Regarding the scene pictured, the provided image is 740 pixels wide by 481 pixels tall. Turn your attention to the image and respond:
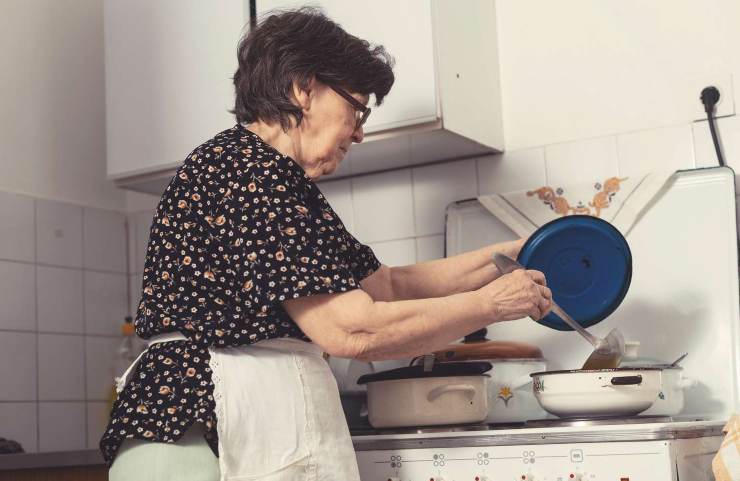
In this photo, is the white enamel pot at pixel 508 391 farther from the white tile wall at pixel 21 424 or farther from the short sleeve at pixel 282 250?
the white tile wall at pixel 21 424

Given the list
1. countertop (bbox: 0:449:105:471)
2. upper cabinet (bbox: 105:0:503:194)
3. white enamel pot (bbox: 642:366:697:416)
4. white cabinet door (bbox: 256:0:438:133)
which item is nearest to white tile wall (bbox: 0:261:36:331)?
upper cabinet (bbox: 105:0:503:194)

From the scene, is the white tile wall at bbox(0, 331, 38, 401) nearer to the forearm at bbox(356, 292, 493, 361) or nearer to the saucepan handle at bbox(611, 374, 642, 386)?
the forearm at bbox(356, 292, 493, 361)

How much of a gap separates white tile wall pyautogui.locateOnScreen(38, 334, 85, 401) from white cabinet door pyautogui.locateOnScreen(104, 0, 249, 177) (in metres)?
0.41

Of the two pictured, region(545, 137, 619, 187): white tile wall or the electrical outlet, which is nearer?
the electrical outlet

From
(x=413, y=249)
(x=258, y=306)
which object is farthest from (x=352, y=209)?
(x=258, y=306)

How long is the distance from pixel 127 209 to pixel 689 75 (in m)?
1.40

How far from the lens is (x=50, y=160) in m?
2.37

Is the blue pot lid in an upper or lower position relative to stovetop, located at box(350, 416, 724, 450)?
upper

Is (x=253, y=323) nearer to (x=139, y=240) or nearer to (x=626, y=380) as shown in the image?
(x=626, y=380)

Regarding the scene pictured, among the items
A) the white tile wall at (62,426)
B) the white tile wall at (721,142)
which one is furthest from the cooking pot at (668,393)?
the white tile wall at (62,426)

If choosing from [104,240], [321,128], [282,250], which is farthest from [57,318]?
[282,250]

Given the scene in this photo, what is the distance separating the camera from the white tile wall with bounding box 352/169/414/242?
2229mm

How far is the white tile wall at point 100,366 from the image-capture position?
238 centimetres

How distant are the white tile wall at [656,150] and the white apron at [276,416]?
903mm
